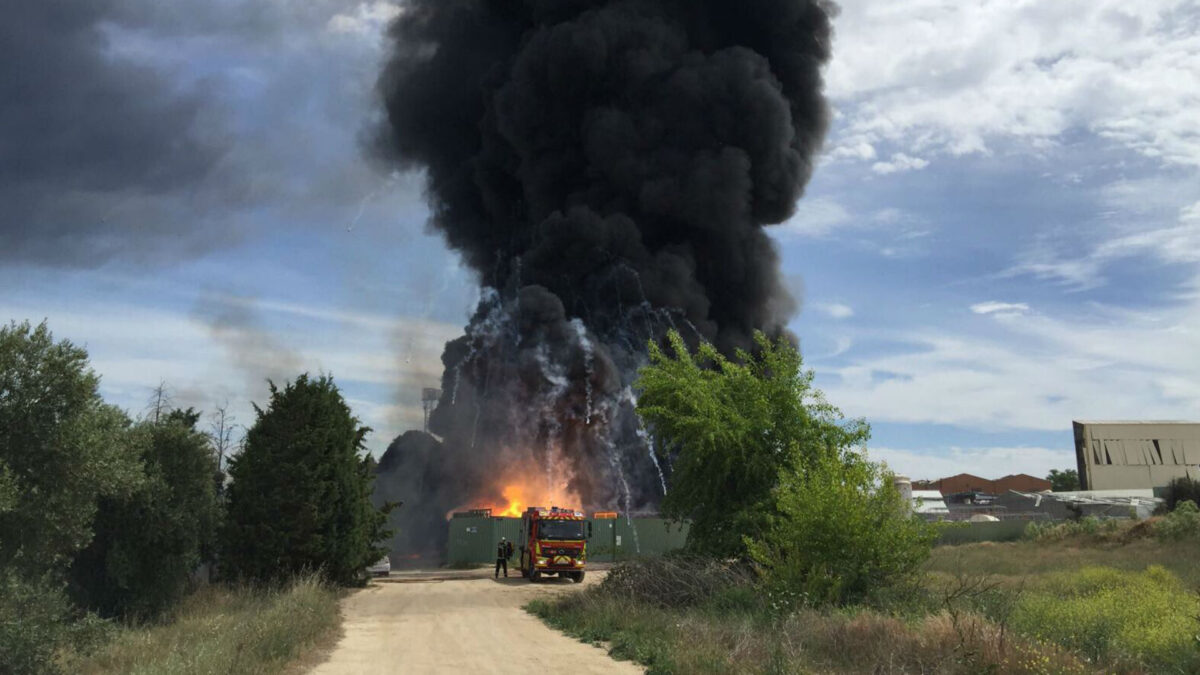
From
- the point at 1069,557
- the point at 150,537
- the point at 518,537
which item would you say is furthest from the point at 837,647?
the point at 518,537

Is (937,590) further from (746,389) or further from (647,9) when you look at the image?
(647,9)

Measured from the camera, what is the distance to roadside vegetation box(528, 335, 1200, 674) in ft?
41.3

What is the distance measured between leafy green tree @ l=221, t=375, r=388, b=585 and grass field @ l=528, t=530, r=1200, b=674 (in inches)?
375

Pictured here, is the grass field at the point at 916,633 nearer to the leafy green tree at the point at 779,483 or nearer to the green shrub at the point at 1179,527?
the leafy green tree at the point at 779,483

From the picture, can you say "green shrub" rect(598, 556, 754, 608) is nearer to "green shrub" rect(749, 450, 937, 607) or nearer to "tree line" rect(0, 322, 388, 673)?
"green shrub" rect(749, 450, 937, 607)

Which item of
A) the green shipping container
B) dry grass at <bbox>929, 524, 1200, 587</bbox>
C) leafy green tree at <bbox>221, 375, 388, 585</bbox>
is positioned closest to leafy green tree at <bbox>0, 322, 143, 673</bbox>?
leafy green tree at <bbox>221, 375, 388, 585</bbox>

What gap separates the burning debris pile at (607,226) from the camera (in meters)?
58.3

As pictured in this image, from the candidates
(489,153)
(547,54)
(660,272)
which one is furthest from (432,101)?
(660,272)

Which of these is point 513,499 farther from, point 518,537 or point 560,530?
point 560,530

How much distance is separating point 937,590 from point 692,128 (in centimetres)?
4804

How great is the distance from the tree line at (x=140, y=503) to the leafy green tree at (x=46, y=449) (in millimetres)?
21

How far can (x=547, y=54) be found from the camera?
63.3 meters

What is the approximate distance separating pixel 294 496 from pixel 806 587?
615 inches

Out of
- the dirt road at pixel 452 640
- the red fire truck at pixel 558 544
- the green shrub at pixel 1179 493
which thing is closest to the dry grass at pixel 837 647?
the dirt road at pixel 452 640
